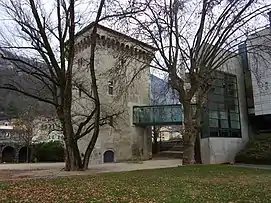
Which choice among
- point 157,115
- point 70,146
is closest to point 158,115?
point 157,115

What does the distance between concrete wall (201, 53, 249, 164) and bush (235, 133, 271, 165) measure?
2.57 ft

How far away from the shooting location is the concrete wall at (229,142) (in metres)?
25.2

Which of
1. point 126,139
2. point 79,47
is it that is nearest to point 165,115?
point 126,139

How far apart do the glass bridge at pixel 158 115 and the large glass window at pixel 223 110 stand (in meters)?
5.00

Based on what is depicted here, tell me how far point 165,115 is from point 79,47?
11.6m

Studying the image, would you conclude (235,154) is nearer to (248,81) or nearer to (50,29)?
(248,81)

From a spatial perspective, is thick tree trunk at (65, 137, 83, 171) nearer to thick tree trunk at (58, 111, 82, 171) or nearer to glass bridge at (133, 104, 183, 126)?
thick tree trunk at (58, 111, 82, 171)

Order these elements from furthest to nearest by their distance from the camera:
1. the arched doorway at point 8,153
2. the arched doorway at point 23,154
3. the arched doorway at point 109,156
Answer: the arched doorway at point 23,154, the arched doorway at point 8,153, the arched doorway at point 109,156

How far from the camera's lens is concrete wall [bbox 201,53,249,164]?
991 inches

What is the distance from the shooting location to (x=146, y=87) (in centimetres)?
3625

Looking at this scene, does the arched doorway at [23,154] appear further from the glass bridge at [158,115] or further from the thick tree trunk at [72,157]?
the thick tree trunk at [72,157]

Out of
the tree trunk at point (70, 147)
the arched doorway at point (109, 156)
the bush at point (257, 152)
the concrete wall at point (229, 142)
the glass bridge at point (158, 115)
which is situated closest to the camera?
the tree trunk at point (70, 147)

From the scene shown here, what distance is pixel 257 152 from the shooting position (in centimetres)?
2445

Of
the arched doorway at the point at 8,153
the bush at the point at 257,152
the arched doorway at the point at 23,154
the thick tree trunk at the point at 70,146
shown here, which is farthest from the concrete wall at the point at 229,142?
the arched doorway at the point at 8,153
